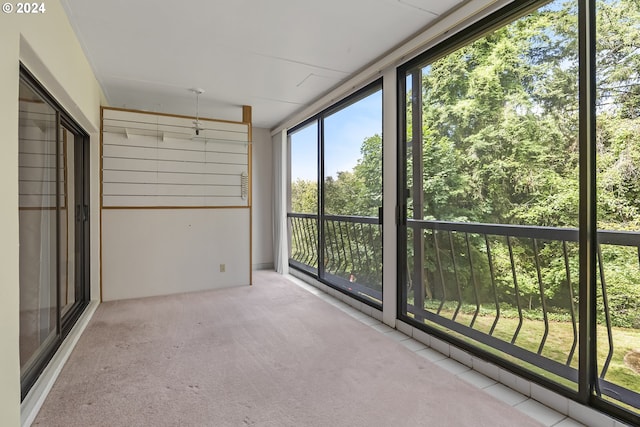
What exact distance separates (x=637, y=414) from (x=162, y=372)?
2631mm

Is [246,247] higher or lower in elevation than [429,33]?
lower

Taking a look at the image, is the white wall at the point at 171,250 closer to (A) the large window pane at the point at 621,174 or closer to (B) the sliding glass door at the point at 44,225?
(B) the sliding glass door at the point at 44,225

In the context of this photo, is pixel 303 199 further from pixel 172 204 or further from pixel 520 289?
pixel 520 289

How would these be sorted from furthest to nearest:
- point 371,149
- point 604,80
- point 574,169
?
point 371,149, point 574,169, point 604,80

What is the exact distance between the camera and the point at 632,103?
1604 millimetres

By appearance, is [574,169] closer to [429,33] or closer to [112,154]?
[429,33]

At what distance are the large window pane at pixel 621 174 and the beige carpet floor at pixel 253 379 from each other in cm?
71

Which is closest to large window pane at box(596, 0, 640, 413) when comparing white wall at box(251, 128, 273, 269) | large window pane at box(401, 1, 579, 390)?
large window pane at box(401, 1, 579, 390)

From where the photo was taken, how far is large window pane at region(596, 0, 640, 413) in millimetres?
1611

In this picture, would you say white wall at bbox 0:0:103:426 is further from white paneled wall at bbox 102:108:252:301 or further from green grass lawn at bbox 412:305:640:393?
green grass lawn at bbox 412:305:640:393

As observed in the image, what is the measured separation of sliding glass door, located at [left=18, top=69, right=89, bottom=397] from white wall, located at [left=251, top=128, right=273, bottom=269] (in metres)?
2.76

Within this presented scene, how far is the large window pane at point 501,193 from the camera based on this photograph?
1.93 metres

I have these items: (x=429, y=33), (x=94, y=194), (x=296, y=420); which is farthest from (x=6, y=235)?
(x=429, y=33)

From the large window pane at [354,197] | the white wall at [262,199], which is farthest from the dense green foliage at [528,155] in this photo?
the white wall at [262,199]
